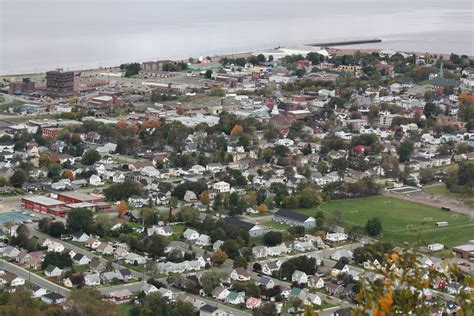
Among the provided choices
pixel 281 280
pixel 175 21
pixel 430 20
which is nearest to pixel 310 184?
pixel 281 280

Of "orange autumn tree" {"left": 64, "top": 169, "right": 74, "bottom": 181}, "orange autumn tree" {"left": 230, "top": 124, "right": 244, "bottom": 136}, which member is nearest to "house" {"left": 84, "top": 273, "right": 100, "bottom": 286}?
"orange autumn tree" {"left": 64, "top": 169, "right": 74, "bottom": 181}

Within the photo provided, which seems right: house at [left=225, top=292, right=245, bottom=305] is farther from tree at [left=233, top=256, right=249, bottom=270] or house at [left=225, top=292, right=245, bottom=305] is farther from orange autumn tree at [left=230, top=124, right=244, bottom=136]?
orange autumn tree at [left=230, top=124, right=244, bottom=136]

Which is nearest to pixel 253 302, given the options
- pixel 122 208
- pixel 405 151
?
pixel 122 208

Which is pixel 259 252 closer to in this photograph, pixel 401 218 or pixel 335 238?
pixel 335 238

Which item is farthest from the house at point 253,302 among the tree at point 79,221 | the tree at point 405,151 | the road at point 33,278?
the tree at point 405,151

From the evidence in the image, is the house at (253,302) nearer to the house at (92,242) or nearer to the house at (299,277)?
the house at (299,277)

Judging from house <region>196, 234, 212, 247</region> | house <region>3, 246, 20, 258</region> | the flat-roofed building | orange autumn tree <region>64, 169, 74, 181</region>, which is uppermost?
orange autumn tree <region>64, 169, 74, 181</region>

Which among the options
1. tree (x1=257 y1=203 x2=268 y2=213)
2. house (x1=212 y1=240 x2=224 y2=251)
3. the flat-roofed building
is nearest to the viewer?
house (x1=212 y1=240 x2=224 y2=251)
